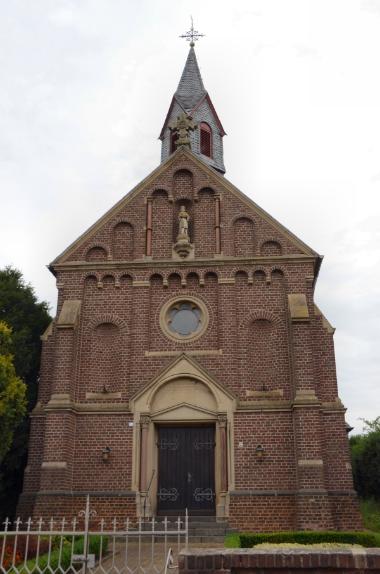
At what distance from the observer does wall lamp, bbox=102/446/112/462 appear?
18859mm

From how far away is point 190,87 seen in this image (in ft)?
112

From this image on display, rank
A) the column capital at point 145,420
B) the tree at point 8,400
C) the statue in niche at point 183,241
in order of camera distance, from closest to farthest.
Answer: the tree at point 8,400 → the column capital at point 145,420 → the statue in niche at point 183,241

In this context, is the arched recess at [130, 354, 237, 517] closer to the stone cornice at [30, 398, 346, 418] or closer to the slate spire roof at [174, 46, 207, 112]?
the stone cornice at [30, 398, 346, 418]

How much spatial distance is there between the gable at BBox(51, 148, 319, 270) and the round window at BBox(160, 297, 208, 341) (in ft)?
6.06

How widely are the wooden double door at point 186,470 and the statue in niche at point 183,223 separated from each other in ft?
22.6

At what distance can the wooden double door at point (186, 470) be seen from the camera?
61.3 ft

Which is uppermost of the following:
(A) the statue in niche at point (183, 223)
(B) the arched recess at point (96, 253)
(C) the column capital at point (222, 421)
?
(A) the statue in niche at point (183, 223)

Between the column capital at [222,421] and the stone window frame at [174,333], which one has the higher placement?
the stone window frame at [174,333]

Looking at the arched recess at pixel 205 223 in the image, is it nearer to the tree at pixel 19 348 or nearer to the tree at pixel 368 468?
the tree at pixel 19 348

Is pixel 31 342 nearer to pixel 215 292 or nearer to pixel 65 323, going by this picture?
pixel 65 323

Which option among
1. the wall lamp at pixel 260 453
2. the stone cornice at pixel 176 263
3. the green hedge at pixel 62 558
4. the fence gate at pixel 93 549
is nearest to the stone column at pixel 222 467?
the wall lamp at pixel 260 453

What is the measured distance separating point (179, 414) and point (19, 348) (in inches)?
311

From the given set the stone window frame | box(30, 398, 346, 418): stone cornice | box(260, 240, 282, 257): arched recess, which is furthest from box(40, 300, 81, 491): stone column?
box(260, 240, 282, 257): arched recess

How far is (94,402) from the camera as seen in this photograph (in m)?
19.8
